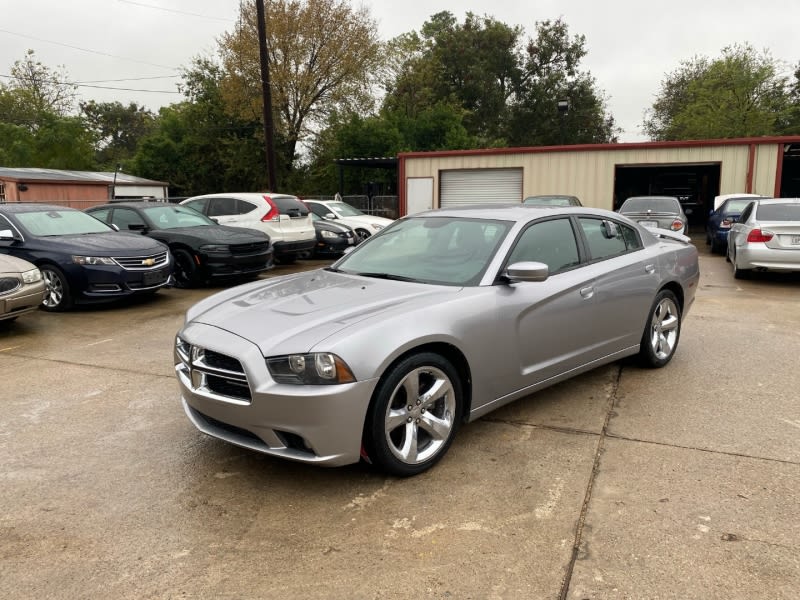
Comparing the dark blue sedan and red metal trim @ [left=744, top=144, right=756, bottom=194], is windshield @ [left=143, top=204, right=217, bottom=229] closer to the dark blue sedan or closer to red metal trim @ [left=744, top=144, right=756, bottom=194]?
the dark blue sedan

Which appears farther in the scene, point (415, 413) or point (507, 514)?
point (415, 413)

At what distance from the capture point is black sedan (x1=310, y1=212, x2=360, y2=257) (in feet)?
48.1

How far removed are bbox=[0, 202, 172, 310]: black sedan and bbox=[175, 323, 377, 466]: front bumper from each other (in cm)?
579

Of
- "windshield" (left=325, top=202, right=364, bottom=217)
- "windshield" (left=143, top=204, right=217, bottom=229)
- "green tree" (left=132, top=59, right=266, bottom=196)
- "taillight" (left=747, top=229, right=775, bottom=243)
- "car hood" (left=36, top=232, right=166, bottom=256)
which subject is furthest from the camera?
"green tree" (left=132, top=59, right=266, bottom=196)

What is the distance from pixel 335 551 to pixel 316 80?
32745mm

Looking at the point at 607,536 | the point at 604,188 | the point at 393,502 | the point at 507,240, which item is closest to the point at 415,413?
the point at 393,502

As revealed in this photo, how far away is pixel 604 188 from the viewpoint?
2125 cm

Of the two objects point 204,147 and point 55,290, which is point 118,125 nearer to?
point 204,147

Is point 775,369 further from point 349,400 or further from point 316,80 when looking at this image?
point 316,80

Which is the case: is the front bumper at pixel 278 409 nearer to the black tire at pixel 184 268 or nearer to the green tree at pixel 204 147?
the black tire at pixel 184 268

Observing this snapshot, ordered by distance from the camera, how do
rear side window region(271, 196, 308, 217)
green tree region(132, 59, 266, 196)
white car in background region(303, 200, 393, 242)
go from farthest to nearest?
green tree region(132, 59, 266, 196) → white car in background region(303, 200, 393, 242) → rear side window region(271, 196, 308, 217)

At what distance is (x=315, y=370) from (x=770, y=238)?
9348 millimetres

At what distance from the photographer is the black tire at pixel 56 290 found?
27.7 feet

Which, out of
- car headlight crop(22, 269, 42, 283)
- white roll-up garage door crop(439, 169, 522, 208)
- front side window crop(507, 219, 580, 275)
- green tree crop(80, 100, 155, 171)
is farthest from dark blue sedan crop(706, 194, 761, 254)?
green tree crop(80, 100, 155, 171)
